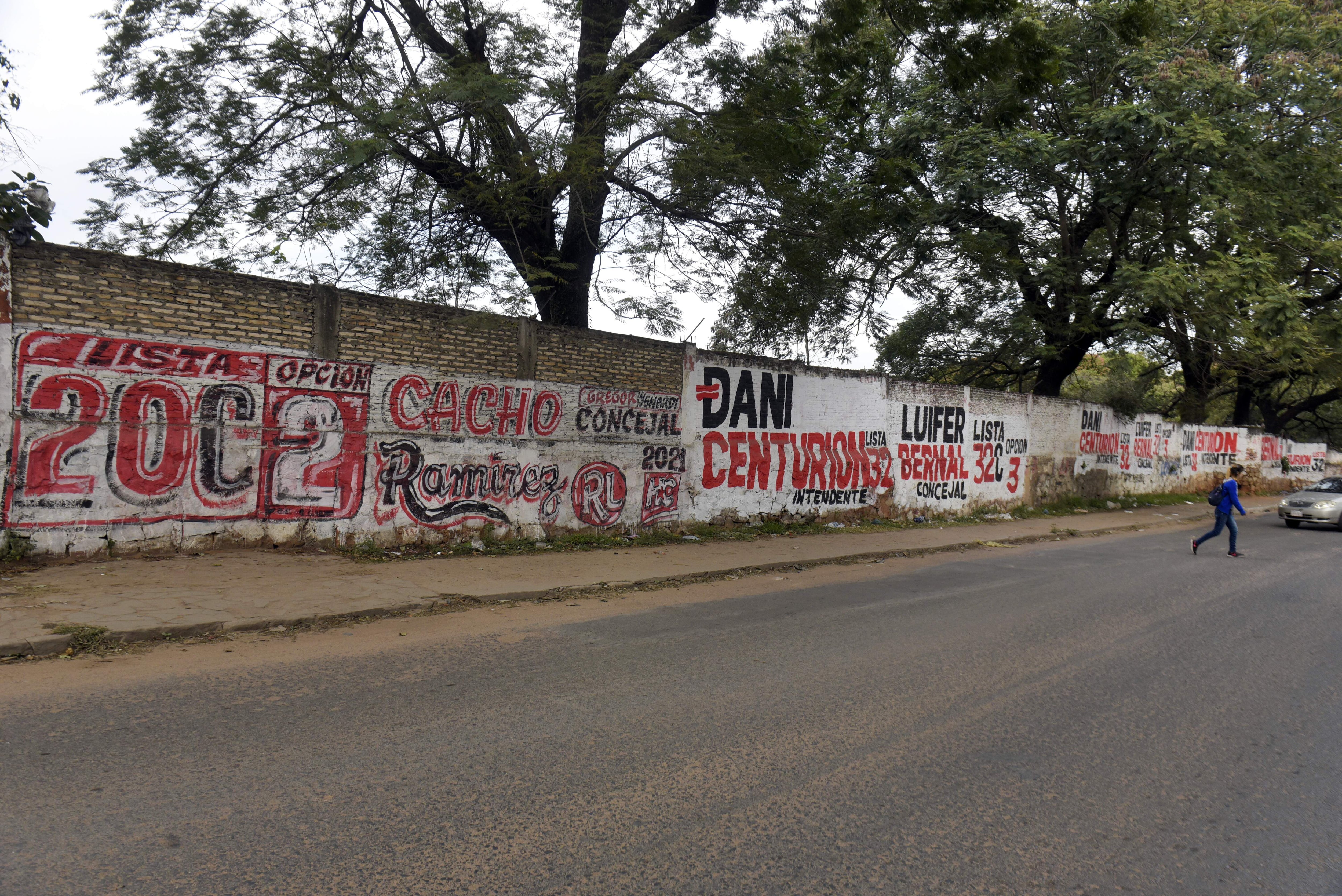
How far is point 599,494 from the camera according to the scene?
11.6 metres

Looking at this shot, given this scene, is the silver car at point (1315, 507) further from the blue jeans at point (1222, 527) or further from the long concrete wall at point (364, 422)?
the long concrete wall at point (364, 422)

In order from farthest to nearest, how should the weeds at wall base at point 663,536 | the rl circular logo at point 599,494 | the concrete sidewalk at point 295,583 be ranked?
1. the rl circular logo at point 599,494
2. the weeds at wall base at point 663,536
3. the concrete sidewalk at point 295,583

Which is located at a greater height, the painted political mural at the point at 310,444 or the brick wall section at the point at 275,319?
the brick wall section at the point at 275,319

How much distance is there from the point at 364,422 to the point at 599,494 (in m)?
3.49

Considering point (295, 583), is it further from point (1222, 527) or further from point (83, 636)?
point (1222, 527)

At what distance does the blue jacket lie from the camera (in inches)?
491

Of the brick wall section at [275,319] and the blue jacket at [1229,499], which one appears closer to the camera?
the brick wall section at [275,319]

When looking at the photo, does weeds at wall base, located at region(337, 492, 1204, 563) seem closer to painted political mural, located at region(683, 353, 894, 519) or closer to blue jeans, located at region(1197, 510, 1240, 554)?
painted political mural, located at region(683, 353, 894, 519)

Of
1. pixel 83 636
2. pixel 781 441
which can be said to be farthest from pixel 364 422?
pixel 781 441

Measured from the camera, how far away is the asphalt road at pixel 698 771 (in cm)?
299

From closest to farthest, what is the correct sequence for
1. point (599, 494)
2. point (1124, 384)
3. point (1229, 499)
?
point (599, 494)
point (1229, 499)
point (1124, 384)

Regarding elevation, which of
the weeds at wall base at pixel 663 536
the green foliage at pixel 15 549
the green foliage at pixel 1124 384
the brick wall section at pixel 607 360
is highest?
the green foliage at pixel 1124 384

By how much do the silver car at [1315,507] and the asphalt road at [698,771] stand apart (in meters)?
15.4

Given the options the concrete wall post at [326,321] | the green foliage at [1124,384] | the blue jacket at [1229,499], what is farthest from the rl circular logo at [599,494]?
the green foliage at [1124,384]
